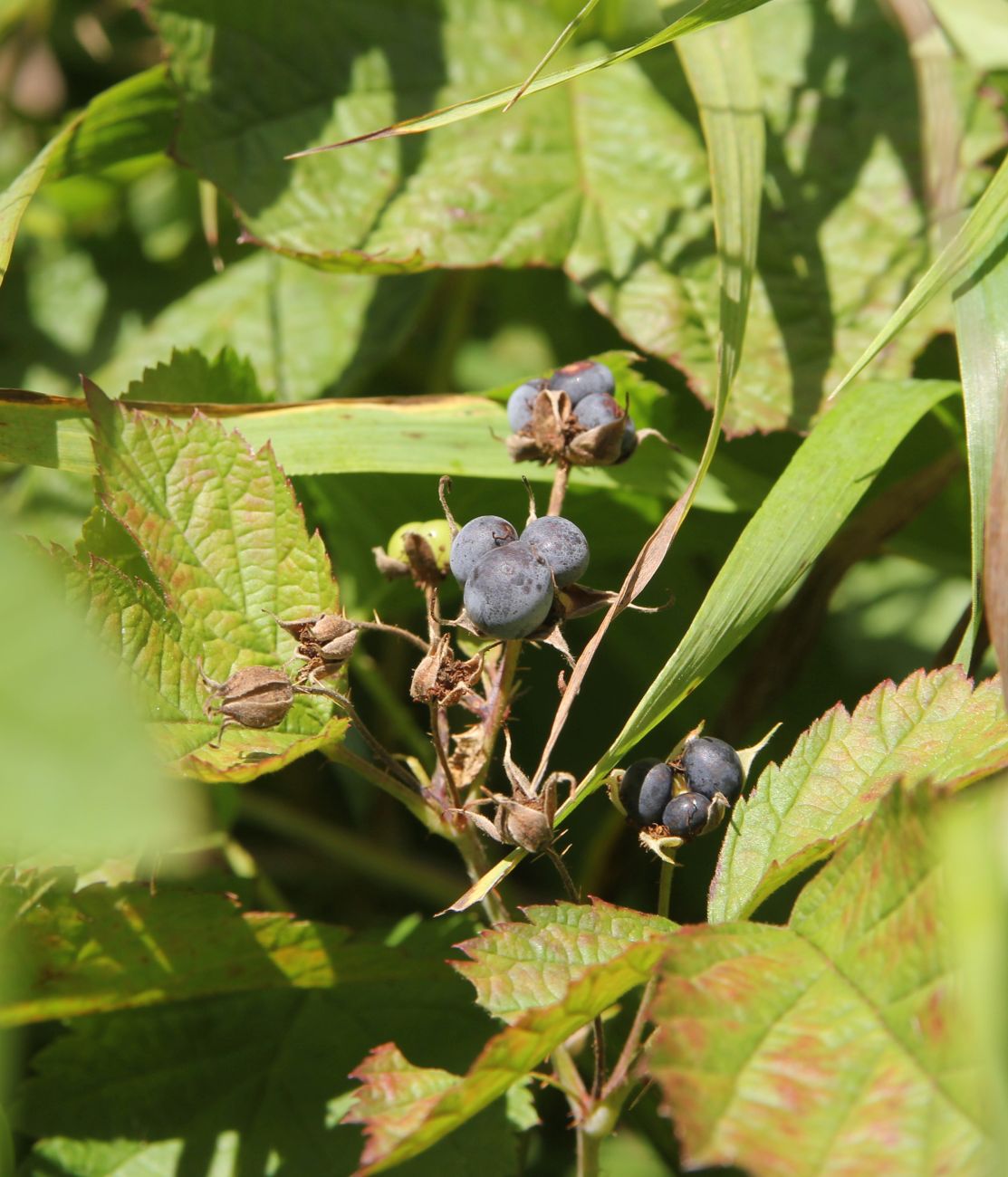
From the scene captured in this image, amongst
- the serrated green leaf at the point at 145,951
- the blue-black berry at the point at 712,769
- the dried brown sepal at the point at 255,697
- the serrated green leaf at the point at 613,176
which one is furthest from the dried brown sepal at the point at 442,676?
the serrated green leaf at the point at 613,176

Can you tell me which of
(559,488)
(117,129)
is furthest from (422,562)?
(117,129)

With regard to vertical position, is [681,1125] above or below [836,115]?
below

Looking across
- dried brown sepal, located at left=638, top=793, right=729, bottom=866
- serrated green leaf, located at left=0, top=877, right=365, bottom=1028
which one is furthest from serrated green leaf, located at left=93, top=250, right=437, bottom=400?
dried brown sepal, located at left=638, top=793, right=729, bottom=866

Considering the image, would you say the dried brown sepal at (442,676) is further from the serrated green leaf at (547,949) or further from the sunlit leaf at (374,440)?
the sunlit leaf at (374,440)

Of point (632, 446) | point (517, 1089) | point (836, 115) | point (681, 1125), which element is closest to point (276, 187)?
point (632, 446)

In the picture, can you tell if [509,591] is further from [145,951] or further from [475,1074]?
[145,951]

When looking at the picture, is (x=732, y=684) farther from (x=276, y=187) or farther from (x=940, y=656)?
(x=276, y=187)

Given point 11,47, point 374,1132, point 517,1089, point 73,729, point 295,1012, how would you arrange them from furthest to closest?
point 11,47, point 295,1012, point 517,1089, point 374,1132, point 73,729
